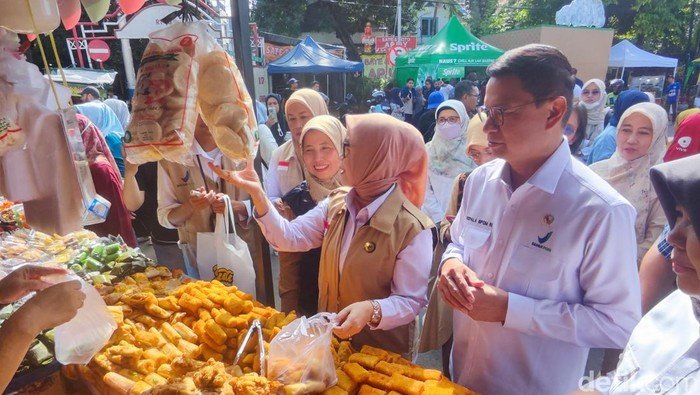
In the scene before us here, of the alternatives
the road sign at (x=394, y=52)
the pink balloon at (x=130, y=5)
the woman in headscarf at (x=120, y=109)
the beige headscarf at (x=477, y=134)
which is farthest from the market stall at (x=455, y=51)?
the pink balloon at (x=130, y=5)

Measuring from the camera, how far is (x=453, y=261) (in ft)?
5.65

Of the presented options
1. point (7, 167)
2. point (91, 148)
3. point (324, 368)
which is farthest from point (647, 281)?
point (91, 148)

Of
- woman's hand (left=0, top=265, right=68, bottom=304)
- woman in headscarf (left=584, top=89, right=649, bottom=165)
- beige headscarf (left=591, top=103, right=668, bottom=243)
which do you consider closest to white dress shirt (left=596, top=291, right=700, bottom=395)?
woman's hand (left=0, top=265, right=68, bottom=304)

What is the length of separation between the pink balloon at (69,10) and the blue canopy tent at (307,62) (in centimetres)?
1588

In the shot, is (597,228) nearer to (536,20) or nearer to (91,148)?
(91,148)

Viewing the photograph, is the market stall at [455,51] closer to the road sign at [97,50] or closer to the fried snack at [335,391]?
the road sign at [97,50]

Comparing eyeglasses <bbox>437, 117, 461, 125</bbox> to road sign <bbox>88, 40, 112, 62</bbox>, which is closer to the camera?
eyeglasses <bbox>437, 117, 461, 125</bbox>

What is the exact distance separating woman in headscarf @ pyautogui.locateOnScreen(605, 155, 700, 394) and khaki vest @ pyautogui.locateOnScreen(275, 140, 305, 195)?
222 cm

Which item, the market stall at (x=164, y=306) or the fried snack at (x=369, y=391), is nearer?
the market stall at (x=164, y=306)

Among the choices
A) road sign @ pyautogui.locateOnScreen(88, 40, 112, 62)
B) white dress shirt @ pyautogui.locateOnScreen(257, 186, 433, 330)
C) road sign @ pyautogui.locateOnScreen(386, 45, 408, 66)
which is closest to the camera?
white dress shirt @ pyautogui.locateOnScreen(257, 186, 433, 330)

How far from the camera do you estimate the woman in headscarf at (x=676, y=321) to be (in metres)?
0.94

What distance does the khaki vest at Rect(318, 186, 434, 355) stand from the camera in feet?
5.81

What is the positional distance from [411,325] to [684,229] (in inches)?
47.4

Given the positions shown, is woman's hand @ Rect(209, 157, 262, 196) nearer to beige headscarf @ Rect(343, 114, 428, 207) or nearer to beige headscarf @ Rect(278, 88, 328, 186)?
beige headscarf @ Rect(343, 114, 428, 207)
